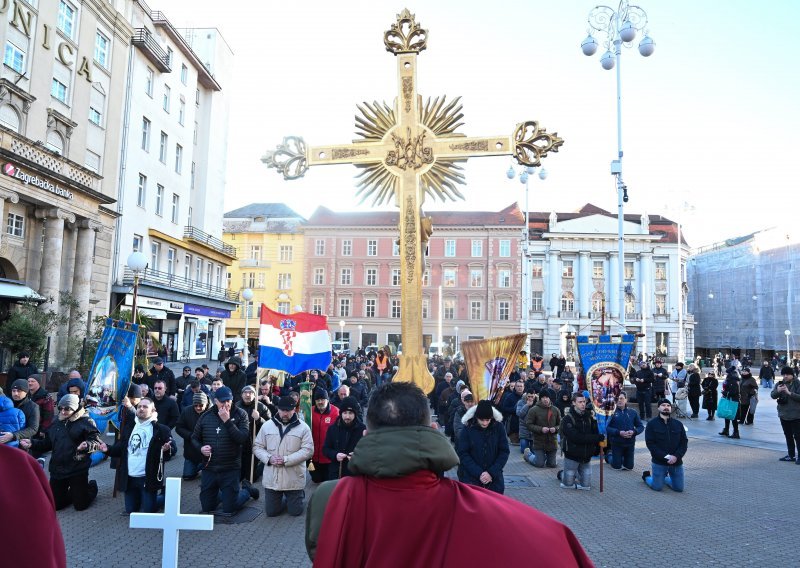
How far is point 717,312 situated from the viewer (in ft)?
204

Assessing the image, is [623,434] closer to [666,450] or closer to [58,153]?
[666,450]

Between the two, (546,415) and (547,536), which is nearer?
(547,536)

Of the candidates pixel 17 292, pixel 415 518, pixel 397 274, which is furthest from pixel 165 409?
pixel 397 274

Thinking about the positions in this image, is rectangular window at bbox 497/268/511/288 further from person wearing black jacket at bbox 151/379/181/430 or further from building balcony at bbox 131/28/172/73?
person wearing black jacket at bbox 151/379/181/430

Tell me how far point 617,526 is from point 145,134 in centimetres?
3131

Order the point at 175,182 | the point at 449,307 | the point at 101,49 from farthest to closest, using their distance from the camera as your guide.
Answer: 1. the point at 449,307
2. the point at 175,182
3. the point at 101,49

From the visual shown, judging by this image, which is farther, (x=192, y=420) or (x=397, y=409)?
(x=192, y=420)

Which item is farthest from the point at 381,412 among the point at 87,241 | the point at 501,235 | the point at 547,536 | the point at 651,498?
the point at 501,235

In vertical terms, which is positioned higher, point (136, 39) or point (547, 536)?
point (136, 39)

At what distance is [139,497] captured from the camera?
738 centimetres

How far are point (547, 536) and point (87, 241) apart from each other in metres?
26.4

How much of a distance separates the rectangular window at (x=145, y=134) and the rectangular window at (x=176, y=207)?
4297mm

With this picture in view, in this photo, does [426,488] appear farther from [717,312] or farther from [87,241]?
[717,312]

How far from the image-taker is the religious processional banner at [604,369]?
955 centimetres
